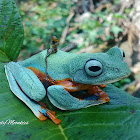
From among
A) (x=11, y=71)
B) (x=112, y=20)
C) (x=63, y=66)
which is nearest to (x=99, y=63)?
(x=63, y=66)

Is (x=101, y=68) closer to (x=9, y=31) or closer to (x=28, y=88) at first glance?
(x=28, y=88)

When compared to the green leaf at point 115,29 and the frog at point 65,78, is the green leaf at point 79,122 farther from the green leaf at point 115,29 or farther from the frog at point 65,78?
the green leaf at point 115,29

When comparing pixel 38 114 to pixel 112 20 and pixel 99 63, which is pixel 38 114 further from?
pixel 112 20

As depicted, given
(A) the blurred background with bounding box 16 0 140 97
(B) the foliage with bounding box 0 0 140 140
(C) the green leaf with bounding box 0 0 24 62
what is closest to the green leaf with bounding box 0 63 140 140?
(B) the foliage with bounding box 0 0 140 140

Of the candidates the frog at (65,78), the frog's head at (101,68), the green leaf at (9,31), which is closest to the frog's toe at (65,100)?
the frog at (65,78)

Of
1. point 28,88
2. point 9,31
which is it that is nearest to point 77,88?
point 28,88

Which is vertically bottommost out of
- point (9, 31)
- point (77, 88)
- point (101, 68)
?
point (77, 88)

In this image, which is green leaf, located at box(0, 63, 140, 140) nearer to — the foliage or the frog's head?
the foliage
